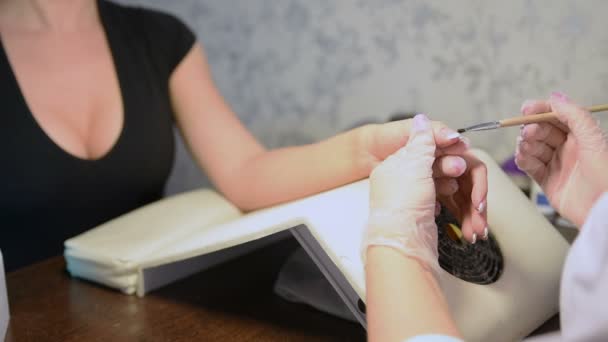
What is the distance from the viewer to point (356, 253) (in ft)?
2.05

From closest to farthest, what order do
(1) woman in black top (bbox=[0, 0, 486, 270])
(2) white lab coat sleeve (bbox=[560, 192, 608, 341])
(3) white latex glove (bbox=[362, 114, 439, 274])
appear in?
(2) white lab coat sleeve (bbox=[560, 192, 608, 341])
(3) white latex glove (bbox=[362, 114, 439, 274])
(1) woman in black top (bbox=[0, 0, 486, 270])

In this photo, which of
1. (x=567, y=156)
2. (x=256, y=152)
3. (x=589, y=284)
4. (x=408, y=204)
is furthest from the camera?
(x=256, y=152)

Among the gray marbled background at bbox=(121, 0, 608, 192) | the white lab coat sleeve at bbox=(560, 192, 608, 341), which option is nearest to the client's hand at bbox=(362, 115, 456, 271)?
the white lab coat sleeve at bbox=(560, 192, 608, 341)

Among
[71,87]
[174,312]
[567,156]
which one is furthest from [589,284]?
[71,87]

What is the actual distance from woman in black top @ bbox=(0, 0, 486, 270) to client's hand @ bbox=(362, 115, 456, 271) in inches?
9.8

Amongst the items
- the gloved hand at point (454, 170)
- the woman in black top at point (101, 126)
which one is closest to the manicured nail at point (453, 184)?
the gloved hand at point (454, 170)

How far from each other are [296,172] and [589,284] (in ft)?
1.55

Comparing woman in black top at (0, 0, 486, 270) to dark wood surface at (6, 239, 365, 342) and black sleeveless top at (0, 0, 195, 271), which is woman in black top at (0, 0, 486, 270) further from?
dark wood surface at (6, 239, 365, 342)

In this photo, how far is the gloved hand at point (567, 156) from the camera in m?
0.70

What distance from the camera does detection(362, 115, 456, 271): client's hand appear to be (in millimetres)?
591

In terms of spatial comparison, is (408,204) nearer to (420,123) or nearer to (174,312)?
(420,123)

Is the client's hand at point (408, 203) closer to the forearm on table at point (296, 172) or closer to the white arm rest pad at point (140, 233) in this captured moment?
the forearm on table at point (296, 172)

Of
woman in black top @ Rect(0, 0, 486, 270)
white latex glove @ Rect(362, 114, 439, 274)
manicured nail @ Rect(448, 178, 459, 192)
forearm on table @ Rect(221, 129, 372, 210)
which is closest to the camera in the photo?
white latex glove @ Rect(362, 114, 439, 274)

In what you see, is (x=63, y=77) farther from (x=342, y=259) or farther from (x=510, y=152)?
(x=510, y=152)
